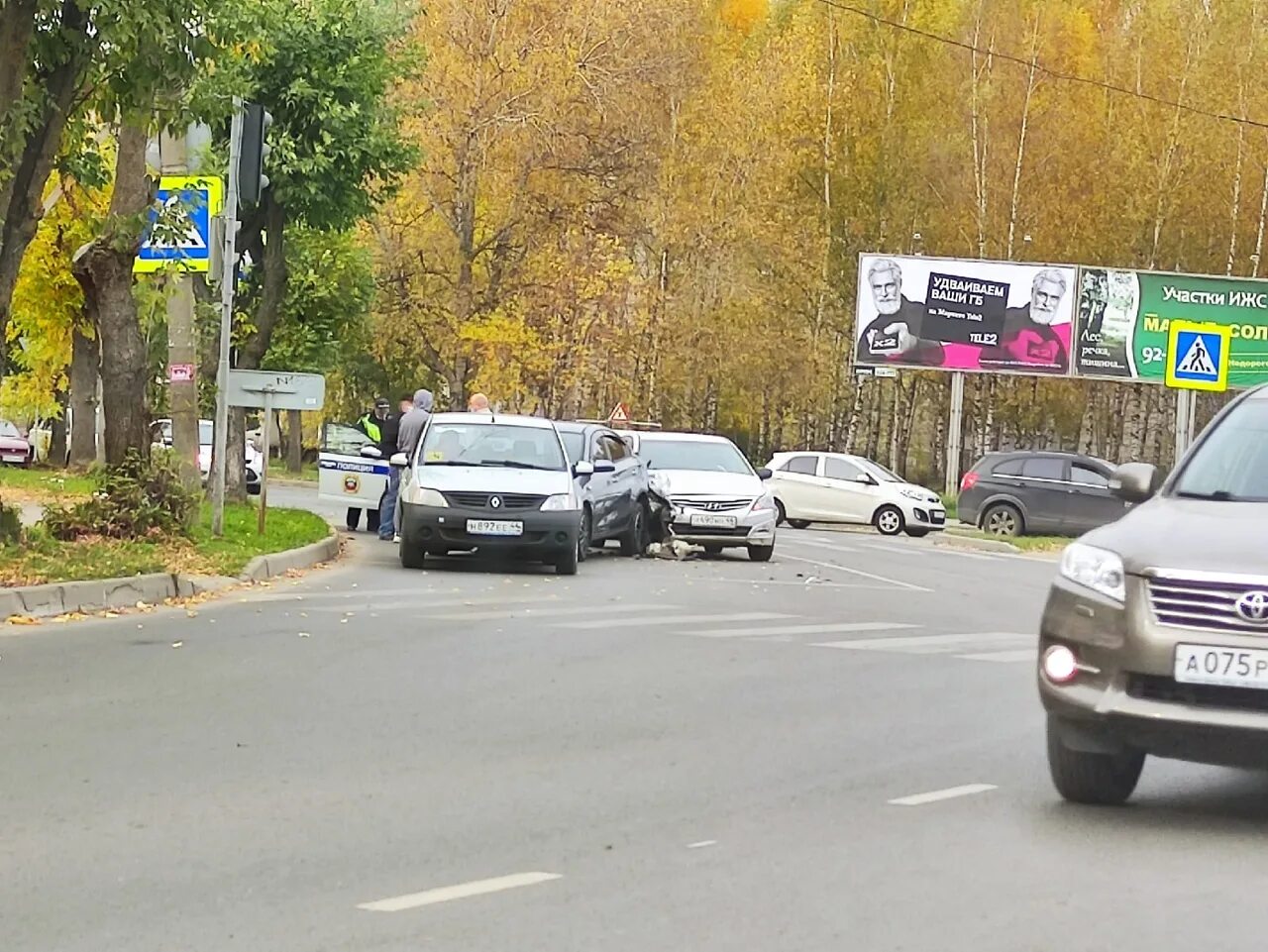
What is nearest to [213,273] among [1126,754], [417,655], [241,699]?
[417,655]

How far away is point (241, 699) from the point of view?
10.5 meters

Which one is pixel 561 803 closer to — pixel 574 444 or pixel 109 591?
pixel 109 591

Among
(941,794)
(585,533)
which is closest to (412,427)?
(585,533)

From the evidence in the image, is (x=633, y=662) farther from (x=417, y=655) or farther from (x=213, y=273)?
(x=213, y=273)

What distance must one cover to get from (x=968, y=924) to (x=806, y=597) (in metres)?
13.1

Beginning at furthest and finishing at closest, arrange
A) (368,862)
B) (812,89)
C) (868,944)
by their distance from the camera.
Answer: (812,89) < (368,862) < (868,944)

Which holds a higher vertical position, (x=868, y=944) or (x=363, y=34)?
(x=363, y=34)

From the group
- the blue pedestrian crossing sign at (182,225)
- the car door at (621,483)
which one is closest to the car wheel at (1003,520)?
the car door at (621,483)

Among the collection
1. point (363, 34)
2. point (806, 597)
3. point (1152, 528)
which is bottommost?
point (806, 597)

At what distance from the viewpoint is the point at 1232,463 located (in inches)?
339

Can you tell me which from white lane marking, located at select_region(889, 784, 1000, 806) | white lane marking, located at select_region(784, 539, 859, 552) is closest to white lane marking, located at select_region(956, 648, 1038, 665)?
white lane marking, located at select_region(889, 784, 1000, 806)

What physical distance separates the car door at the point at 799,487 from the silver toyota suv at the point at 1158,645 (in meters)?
31.0

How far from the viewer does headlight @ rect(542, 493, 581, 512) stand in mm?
20406

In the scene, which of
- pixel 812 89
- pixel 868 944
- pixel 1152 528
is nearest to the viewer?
pixel 868 944
